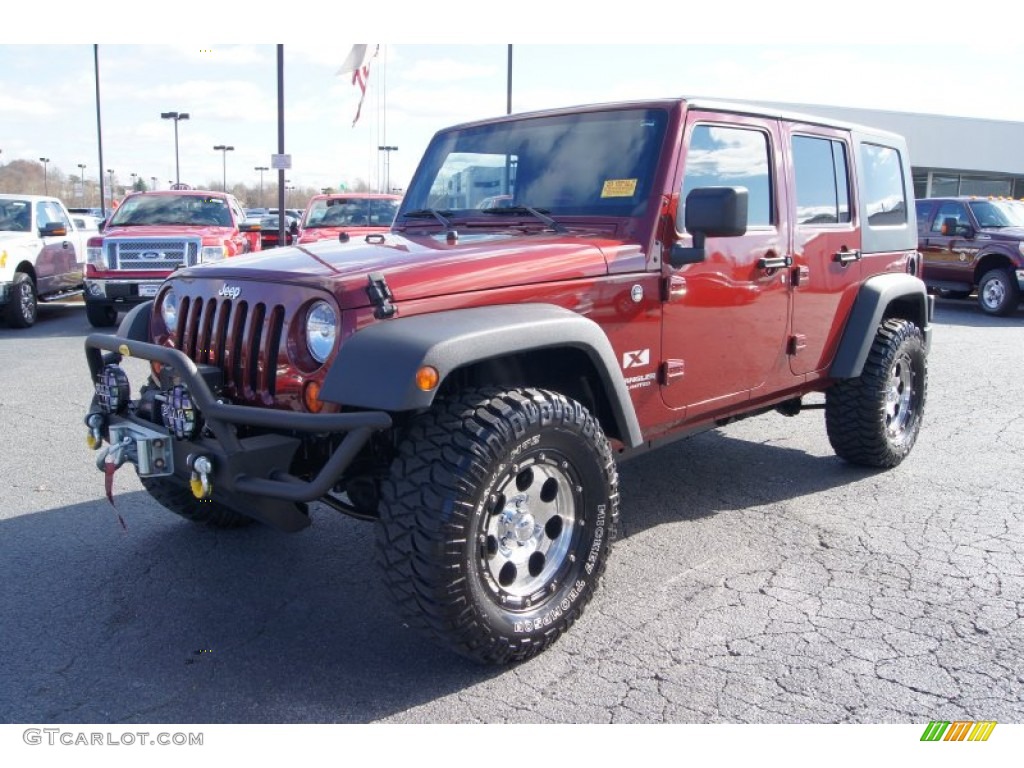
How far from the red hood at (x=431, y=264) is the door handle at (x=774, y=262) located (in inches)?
35.4

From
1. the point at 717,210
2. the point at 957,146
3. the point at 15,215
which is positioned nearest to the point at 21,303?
the point at 15,215

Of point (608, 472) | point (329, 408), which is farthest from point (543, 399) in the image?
point (329, 408)

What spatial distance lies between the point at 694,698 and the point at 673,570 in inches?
42.8

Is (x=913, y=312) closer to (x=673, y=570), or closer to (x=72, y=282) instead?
(x=673, y=570)

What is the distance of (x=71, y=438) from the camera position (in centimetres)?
605

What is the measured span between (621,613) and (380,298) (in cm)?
162

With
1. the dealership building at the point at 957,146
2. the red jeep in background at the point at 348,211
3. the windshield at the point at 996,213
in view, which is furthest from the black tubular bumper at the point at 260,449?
the dealership building at the point at 957,146

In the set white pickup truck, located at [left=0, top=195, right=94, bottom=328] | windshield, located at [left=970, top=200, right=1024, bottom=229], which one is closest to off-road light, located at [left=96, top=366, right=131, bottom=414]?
white pickup truck, located at [left=0, top=195, right=94, bottom=328]

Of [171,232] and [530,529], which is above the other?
[171,232]

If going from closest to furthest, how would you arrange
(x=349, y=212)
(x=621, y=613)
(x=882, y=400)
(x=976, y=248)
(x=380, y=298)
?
(x=380, y=298) < (x=621, y=613) < (x=882, y=400) < (x=349, y=212) < (x=976, y=248)

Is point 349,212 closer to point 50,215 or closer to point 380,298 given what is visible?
point 50,215

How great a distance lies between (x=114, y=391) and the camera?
11.3ft

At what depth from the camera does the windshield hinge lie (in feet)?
9.63

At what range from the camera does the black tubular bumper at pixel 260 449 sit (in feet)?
9.14
